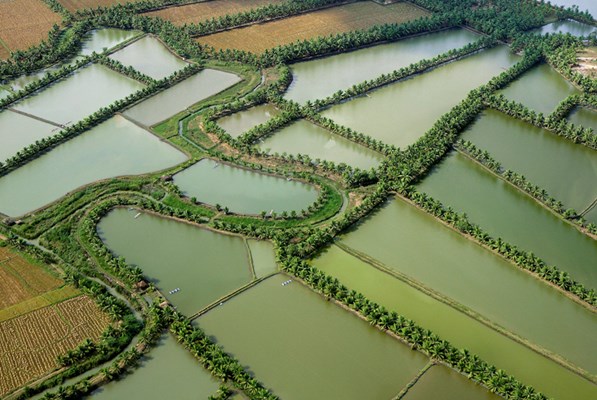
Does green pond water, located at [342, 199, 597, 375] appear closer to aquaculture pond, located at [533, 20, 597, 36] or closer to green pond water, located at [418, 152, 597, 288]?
green pond water, located at [418, 152, 597, 288]

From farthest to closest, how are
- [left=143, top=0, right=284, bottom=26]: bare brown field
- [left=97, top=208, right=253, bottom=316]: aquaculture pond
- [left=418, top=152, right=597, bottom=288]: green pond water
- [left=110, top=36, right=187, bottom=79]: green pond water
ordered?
1. [left=143, top=0, right=284, bottom=26]: bare brown field
2. [left=110, top=36, right=187, bottom=79]: green pond water
3. [left=418, top=152, right=597, bottom=288]: green pond water
4. [left=97, top=208, right=253, bottom=316]: aquaculture pond

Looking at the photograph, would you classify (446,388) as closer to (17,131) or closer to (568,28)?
(17,131)

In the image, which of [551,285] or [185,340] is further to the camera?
[551,285]

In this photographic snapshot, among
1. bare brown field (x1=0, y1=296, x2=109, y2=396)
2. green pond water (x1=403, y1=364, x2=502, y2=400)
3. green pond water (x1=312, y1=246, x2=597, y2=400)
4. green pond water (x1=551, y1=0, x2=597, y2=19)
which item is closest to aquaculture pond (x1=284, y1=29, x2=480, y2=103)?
green pond water (x1=551, y1=0, x2=597, y2=19)

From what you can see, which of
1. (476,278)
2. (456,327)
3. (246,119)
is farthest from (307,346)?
(246,119)

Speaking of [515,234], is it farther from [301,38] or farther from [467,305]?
[301,38]

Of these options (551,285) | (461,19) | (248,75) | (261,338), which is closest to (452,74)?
(461,19)

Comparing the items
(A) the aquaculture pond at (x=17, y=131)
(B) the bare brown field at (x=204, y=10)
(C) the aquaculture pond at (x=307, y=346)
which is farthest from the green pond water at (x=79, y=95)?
(C) the aquaculture pond at (x=307, y=346)
